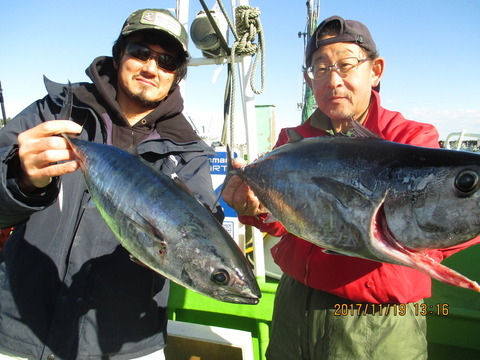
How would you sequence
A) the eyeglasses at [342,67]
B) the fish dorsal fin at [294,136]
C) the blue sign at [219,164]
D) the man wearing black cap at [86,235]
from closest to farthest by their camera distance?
the fish dorsal fin at [294,136] → the man wearing black cap at [86,235] → the eyeglasses at [342,67] → the blue sign at [219,164]

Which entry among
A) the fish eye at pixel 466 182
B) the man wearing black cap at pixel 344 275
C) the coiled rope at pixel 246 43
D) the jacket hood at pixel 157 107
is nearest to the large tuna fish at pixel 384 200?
the fish eye at pixel 466 182

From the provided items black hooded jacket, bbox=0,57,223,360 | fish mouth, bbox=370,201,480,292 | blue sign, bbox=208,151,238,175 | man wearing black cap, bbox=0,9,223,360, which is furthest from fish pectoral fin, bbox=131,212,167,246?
blue sign, bbox=208,151,238,175

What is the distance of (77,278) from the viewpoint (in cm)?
192

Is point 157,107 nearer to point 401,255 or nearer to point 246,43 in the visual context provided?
point 246,43

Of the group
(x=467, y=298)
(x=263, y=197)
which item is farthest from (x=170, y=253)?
(x=467, y=298)

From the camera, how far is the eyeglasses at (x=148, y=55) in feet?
7.50

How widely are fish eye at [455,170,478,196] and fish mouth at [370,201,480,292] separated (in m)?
0.24

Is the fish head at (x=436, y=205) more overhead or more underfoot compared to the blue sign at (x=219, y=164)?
more underfoot

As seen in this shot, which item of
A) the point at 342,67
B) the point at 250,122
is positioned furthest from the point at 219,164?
the point at 342,67

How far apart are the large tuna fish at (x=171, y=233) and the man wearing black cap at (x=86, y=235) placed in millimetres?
236

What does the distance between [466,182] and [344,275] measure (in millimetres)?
1058

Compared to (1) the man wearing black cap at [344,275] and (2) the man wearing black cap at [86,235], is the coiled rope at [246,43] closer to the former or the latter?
(2) the man wearing black cap at [86,235]

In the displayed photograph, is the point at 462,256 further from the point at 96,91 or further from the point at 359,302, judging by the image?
the point at 96,91

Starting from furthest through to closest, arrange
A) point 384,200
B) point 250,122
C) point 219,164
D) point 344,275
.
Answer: point 219,164 → point 250,122 → point 344,275 → point 384,200
